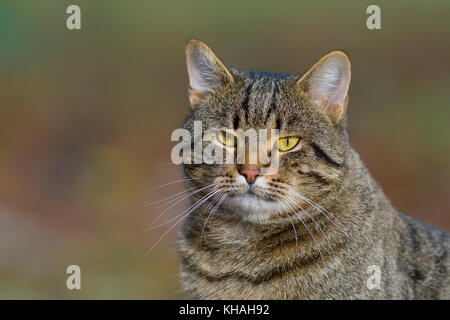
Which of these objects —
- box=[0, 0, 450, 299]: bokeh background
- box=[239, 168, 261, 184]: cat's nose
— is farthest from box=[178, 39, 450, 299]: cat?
box=[0, 0, 450, 299]: bokeh background

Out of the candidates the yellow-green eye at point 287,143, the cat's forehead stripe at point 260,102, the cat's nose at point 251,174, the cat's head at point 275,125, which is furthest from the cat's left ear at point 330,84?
the cat's nose at point 251,174

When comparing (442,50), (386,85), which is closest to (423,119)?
(386,85)

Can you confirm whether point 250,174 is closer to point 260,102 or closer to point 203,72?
point 260,102

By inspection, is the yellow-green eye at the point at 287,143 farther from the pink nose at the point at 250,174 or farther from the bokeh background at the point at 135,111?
the bokeh background at the point at 135,111

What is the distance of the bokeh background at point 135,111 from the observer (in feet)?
22.1

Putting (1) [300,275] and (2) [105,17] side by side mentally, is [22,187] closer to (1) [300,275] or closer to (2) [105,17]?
(2) [105,17]

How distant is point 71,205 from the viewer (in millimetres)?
7695

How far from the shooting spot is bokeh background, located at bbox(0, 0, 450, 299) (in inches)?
265

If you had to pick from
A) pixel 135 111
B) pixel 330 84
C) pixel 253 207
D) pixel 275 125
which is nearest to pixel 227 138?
pixel 275 125

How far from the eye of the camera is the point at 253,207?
3.34 meters

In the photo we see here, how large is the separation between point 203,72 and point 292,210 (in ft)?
3.59

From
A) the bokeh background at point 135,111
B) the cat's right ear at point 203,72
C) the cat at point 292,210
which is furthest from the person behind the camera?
the bokeh background at point 135,111

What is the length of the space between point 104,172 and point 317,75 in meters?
5.17

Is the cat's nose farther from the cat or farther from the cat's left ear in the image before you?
the cat's left ear
